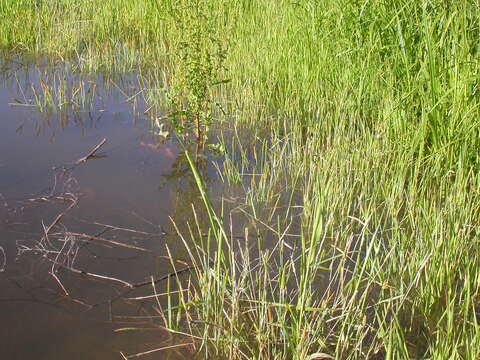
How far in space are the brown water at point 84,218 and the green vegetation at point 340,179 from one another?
8.0 inches

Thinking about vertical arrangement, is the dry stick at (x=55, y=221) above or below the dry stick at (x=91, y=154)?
below

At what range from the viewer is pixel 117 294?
94.2 inches

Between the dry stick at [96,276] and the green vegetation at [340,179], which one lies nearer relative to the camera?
the green vegetation at [340,179]

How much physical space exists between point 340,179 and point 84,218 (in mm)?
1255

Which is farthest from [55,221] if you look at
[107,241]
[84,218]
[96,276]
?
[96,276]

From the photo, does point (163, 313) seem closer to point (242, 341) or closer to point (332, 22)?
point (242, 341)

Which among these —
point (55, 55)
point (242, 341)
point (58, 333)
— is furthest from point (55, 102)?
point (242, 341)

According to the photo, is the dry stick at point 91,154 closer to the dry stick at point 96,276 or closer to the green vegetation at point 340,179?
the green vegetation at point 340,179

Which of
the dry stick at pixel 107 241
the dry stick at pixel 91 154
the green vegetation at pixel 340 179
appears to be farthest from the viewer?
the dry stick at pixel 91 154

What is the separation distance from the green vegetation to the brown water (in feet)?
0.66

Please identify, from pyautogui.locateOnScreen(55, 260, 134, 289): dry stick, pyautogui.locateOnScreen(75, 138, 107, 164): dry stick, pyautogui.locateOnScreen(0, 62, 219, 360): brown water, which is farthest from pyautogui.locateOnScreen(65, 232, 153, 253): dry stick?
pyautogui.locateOnScreen(75, 138, 107, 164): dry stick

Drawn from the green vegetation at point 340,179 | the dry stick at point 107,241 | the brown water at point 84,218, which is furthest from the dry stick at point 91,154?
the dry stick at point 107,241

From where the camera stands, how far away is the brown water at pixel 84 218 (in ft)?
7.17

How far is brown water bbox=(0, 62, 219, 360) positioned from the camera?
2.19 metres
